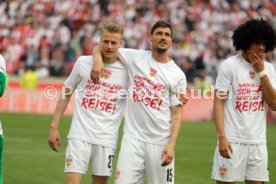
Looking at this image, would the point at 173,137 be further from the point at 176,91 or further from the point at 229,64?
the point at 229,64

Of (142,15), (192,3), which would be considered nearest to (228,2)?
(192,3)

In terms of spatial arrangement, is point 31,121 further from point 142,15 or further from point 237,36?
point 237,36

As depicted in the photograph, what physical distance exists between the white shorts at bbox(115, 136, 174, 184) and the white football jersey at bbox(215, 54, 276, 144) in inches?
32.5

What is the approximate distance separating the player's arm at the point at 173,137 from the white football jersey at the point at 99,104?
713 millimetres

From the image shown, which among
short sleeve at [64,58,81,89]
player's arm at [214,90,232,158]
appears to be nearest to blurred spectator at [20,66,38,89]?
short sleeve at [64,58,81,89]

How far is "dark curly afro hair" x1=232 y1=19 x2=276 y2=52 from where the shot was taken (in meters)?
8.52

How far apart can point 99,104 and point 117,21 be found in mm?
23218

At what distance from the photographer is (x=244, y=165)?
340 inches

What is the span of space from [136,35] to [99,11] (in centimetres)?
256

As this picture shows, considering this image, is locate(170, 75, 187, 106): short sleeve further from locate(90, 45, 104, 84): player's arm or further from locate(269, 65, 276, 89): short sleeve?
locate(269, 65, 276, 89): short sleeve

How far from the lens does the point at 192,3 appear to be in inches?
1328

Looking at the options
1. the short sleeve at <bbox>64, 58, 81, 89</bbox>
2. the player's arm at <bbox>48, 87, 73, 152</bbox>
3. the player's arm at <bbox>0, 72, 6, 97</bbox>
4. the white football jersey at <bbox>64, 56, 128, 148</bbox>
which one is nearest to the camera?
the player's arm at <bbox>0, 72, 6, 97</bbox>

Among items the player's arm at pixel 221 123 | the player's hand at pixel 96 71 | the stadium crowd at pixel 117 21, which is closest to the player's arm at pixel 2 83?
the player's hand at pixel 96 71

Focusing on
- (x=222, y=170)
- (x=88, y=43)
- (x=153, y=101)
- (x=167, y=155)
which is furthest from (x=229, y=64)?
(x=88, y=43)
